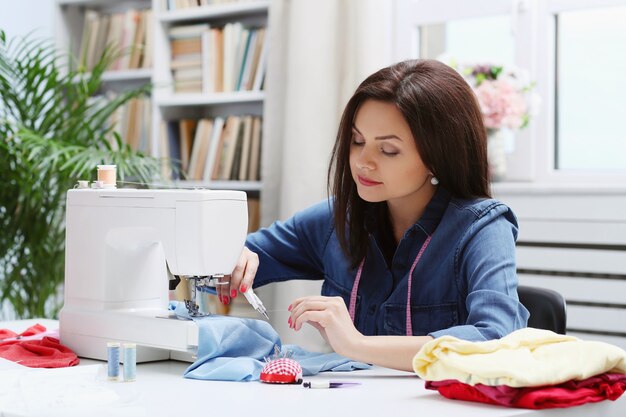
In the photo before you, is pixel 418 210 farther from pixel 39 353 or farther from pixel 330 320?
pixel 39 353

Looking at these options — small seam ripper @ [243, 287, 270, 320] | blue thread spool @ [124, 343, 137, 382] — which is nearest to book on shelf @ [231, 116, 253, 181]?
small seam ripper @ [243, 287, 270, 320]

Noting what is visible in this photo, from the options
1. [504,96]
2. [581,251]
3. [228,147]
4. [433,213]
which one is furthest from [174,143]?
[433,213]

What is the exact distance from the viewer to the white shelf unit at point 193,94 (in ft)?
12.3

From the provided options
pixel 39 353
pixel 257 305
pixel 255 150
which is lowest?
pixel 39 353

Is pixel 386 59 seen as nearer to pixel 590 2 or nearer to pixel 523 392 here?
pixel 590 2

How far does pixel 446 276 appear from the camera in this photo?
173 centimetres

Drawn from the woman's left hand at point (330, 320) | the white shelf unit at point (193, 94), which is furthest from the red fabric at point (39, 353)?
the white shelf unit at point (193, 94)

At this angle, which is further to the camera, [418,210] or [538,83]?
[538,83]

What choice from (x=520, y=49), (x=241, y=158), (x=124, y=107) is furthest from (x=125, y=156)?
(x=520, y=49)

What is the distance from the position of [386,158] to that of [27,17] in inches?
121

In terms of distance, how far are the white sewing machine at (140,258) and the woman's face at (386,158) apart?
28 centimetres

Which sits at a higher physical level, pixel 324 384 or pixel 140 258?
pixel 140 258

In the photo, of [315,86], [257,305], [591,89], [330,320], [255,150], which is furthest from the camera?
[255,150]

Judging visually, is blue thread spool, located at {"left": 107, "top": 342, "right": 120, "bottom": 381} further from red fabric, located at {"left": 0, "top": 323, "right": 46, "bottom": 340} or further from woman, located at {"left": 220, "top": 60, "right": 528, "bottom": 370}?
red fabric, located at {"left": 0, "top": 323, "right": 46, "bottom": 340}
